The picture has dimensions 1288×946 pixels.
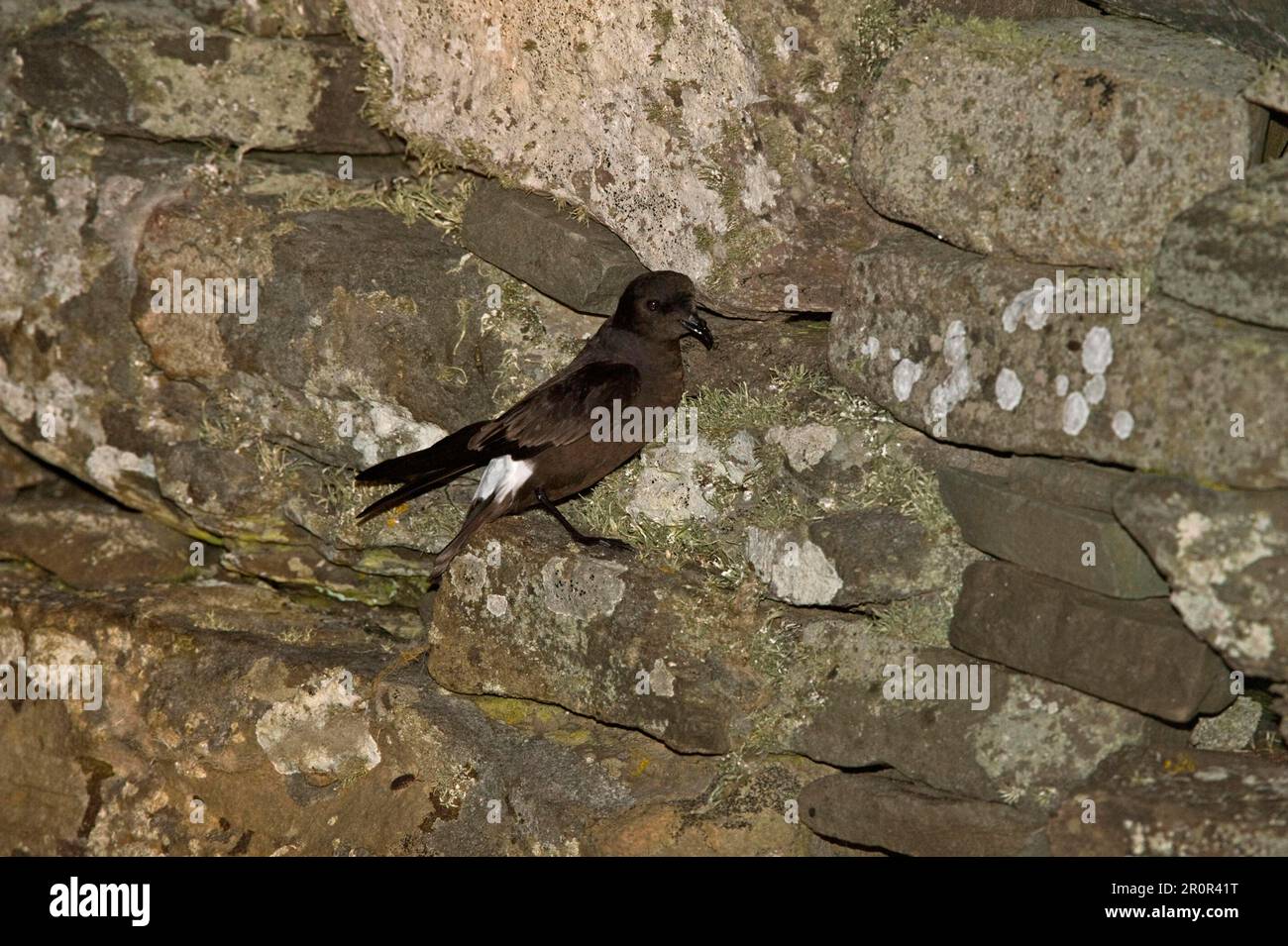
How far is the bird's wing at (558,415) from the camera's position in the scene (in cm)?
527

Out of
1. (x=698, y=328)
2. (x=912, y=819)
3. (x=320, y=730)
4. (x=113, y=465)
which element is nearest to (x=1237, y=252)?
(x=912, y=819)

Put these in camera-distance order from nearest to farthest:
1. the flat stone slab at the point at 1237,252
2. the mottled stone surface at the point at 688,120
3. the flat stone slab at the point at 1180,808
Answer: the flat stone slab at the point at 1237,252, the flat stone slab at the point at 1180,808, the mottled stone surface at the point at 688,120

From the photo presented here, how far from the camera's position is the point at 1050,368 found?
406 centimetres

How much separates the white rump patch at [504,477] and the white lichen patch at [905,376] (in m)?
1.45

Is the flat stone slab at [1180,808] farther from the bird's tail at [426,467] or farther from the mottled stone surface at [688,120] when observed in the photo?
the bird's tail at [426,467]

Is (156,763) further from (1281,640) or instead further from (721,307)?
(1281,640)

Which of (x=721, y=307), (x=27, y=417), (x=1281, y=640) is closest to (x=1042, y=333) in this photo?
(x=1281, y=640)

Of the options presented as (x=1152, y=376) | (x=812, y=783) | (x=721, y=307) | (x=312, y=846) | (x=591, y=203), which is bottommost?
(x=312, y=846)

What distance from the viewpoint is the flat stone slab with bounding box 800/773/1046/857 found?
13.9ft

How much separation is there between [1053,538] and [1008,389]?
46 centimetres

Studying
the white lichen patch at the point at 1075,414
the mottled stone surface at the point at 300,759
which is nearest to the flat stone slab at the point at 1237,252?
the white lichen patch at the point at 1075,414

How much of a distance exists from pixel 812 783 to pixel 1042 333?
1710mm

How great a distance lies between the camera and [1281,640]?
11.7 ft

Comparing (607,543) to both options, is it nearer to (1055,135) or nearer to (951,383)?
(951,383)
